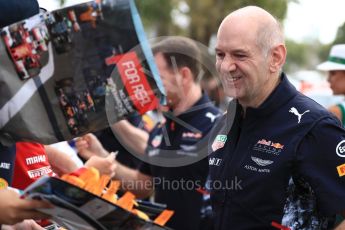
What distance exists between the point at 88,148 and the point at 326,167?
2.61m

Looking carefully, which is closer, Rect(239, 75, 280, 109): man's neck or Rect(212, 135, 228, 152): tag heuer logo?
Rect(239, 75, 280, 109): man's neck

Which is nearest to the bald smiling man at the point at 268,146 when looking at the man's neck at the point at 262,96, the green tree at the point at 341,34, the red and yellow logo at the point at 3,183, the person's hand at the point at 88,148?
the man's neck at the point at 262,96

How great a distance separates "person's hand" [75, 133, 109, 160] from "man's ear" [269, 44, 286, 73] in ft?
7.23

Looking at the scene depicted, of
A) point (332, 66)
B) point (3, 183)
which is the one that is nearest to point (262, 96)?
point (3, 183)

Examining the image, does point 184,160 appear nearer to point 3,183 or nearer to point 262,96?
point 262,96

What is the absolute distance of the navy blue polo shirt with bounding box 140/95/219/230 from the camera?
484cm

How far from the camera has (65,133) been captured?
92.2 inches

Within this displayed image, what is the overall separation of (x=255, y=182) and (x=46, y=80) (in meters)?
1.25

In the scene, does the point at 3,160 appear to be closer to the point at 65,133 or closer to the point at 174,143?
the point at 65,133

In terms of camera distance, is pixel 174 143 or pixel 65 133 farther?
pixel 174 143

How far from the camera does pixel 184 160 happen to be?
4871 millimetres

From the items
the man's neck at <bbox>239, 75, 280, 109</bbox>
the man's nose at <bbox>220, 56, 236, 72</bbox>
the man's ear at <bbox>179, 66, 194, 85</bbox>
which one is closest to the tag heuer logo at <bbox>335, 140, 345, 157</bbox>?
the man's neck at <bbox>239, 75, 280, 109</bbox>

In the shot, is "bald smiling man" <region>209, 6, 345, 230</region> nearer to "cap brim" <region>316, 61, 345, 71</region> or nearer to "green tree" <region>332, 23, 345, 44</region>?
"cap brim" <region>316, 61, 345, 71</region>

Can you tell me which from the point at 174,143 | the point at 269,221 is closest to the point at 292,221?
the point at 269,221
